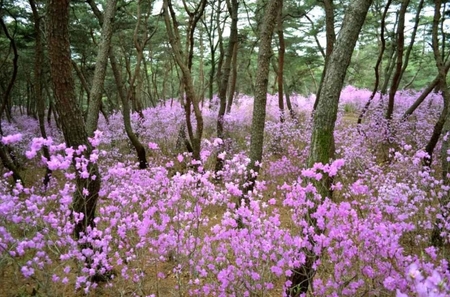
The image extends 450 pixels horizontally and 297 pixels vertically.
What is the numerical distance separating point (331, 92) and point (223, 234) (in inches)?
67.9

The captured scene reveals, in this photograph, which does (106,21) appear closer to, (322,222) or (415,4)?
(322,222)

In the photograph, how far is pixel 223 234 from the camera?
3340mm

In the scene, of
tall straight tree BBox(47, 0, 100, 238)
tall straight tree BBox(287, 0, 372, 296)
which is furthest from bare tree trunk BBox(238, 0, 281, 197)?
tall straight tree BBox(47, 0, 100, 238)

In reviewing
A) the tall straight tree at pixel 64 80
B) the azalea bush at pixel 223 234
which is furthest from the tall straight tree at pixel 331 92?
the tall straight tree at pixel 64 80

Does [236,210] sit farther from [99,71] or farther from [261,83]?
[99,71]

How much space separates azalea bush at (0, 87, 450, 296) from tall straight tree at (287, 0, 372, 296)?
153mm

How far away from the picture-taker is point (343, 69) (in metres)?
3.37

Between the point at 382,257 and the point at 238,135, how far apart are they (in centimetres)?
965

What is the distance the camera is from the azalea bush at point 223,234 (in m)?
2.88

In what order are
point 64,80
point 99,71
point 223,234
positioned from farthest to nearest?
point 99,71
point 64,80
point 223,234

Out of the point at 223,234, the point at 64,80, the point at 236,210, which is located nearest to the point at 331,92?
the point at 236,210

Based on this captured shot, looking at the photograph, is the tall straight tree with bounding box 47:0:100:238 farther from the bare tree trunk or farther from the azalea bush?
the bare tree trunk

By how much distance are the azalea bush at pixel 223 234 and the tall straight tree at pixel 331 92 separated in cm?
15

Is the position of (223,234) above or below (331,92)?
below
